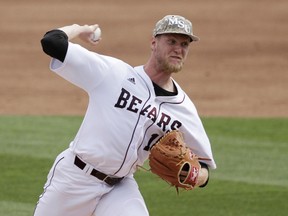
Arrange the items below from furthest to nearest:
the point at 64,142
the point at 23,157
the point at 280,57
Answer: the point at 280,57 → the point at 64,142 → the point at 23,157

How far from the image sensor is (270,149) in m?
11.3

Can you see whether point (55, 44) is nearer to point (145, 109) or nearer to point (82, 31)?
point (82, 31)

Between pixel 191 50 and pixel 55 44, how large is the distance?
12181 millimetres

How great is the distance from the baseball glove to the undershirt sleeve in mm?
879

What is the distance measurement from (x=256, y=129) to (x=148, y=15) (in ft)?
25.7

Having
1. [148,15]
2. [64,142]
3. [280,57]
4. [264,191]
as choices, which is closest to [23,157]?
[64,142]

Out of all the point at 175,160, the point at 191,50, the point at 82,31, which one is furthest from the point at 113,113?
the point at 191,50

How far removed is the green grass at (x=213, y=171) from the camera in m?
8.93

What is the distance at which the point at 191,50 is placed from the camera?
18.0 m

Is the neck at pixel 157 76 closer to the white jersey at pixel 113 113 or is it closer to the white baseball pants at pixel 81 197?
the white jersey at pixel 113 113

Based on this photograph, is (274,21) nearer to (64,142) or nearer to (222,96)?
(222,96)

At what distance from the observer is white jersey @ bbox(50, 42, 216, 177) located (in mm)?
6078

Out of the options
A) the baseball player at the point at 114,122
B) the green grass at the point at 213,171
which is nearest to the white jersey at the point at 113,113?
the baseball player at the point at 114,122

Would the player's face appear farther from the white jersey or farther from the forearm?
the forearm
